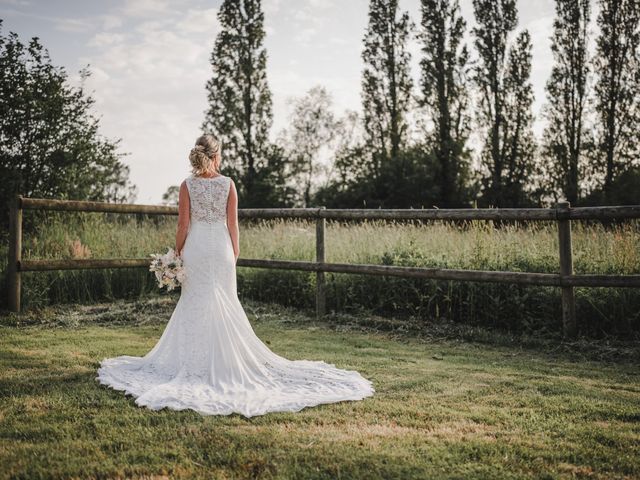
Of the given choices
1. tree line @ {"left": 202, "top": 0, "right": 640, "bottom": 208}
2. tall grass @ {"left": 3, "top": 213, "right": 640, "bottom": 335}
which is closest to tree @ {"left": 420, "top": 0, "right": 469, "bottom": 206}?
tree line @ {"left": 202, "top": 0, "right": 640, "bottom": 208}

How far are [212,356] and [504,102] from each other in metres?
20.3

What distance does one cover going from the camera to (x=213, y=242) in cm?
469

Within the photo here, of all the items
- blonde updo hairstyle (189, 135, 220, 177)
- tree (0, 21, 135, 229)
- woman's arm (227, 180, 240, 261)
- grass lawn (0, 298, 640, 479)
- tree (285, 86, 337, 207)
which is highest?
tree (285, 86, 337, 207)

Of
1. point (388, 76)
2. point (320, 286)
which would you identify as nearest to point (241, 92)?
point (388, 76)

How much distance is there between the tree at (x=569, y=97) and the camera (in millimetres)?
20078

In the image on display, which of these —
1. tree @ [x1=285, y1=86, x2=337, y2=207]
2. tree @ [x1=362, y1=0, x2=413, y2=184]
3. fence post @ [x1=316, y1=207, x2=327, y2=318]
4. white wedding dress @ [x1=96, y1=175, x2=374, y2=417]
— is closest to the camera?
white wedding dress @ [x1=96, y1=175, x2=374, y2=417]

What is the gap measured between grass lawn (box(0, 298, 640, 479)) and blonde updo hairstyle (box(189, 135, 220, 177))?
1934mm

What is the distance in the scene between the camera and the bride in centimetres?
366

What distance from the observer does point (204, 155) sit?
4633mm

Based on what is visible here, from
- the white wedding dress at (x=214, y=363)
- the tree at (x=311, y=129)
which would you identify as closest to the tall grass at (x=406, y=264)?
the white wedding dress at (x=214, y=363)

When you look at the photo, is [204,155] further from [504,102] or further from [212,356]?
[504,102]

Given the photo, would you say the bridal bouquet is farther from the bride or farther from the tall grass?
the tall grass

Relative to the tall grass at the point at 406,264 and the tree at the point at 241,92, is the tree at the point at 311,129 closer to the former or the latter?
the tree at the point at 241,92

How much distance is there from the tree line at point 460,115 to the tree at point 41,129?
8.33 m
